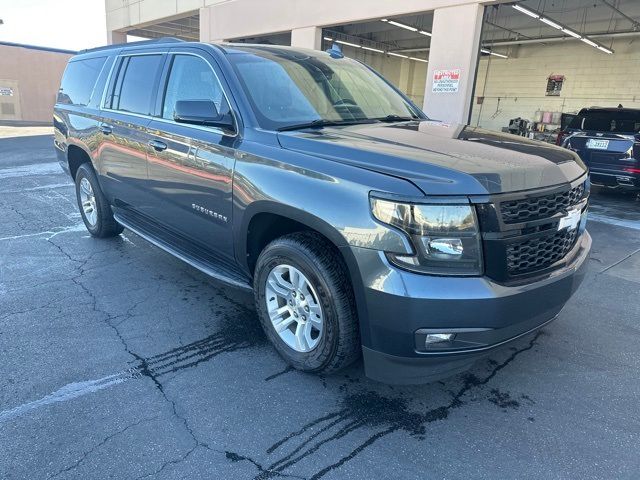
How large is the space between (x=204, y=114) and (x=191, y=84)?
69 centimetres

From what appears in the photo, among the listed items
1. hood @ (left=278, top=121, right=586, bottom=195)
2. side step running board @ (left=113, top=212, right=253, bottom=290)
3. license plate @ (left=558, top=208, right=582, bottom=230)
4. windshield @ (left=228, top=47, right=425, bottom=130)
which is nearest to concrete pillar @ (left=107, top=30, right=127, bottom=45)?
side step running board @ (left=113, top=212, right=253, bottom=290)

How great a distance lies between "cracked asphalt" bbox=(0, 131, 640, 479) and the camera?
223 cm

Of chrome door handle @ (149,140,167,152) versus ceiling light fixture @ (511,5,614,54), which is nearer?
chrome door handle @ (149,140,167,152)

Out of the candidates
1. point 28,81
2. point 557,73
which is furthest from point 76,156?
point 28,81

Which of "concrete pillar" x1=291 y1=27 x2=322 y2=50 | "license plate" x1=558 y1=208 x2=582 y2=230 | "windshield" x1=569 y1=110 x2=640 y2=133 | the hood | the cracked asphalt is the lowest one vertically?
the cracked asphalt

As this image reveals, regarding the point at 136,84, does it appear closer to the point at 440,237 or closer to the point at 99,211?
the point at 99,211

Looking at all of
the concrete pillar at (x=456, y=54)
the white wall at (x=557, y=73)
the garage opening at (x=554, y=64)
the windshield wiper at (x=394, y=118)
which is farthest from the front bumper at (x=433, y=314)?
the white wall at (x=557, y=73)

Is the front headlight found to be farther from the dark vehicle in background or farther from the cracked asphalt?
the dark vehicle in background

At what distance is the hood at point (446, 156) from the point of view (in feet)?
7.34

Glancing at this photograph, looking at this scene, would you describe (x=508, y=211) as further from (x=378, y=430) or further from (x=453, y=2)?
(x=453, y=2)

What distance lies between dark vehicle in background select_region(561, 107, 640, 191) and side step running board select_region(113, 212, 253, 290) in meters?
7.97

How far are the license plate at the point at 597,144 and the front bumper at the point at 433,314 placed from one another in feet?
24.8

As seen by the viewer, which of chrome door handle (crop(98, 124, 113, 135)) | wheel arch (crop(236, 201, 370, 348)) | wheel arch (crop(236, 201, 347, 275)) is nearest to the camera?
wheel arch (crop(236, 201, 370, 348))

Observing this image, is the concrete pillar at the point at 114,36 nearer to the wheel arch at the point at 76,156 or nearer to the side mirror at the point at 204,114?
the wheel arch at the point at 76,156
